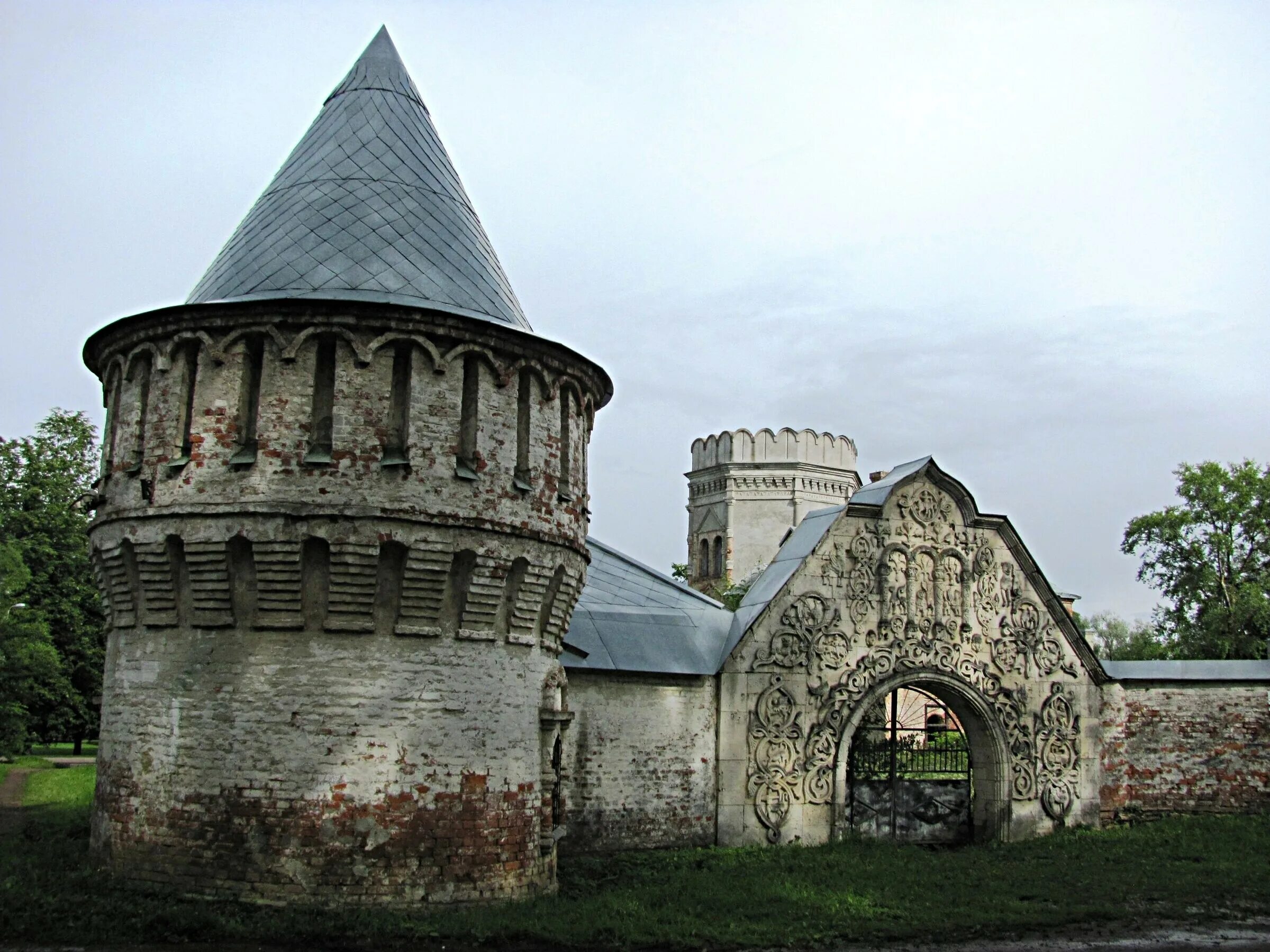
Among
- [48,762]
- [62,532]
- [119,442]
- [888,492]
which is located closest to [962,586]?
[888,492]

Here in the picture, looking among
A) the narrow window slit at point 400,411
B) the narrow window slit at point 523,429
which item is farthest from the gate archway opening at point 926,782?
the narrow window slit at point 400,411

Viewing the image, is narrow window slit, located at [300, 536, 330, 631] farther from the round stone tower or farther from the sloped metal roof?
the sloped metal roof

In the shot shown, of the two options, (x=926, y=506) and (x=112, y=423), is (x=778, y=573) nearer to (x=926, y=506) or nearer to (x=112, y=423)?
(x=926, y=506)

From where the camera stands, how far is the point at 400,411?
1236 centimetres

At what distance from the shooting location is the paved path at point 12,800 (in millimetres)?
17500

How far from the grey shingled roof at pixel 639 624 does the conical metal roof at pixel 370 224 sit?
17.1 feet

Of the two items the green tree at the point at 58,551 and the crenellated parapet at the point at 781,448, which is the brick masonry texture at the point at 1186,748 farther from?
the crenellated parapet at the point at 781,448

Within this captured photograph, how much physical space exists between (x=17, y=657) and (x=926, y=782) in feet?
66.4

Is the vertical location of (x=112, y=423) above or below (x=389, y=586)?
above

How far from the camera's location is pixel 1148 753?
19.8 meters

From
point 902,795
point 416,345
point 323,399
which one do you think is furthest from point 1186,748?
point 323,399

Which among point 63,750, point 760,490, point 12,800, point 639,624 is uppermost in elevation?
point 760,490

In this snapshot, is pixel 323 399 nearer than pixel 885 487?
Yes

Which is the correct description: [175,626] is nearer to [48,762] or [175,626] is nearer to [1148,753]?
[1148,753]
